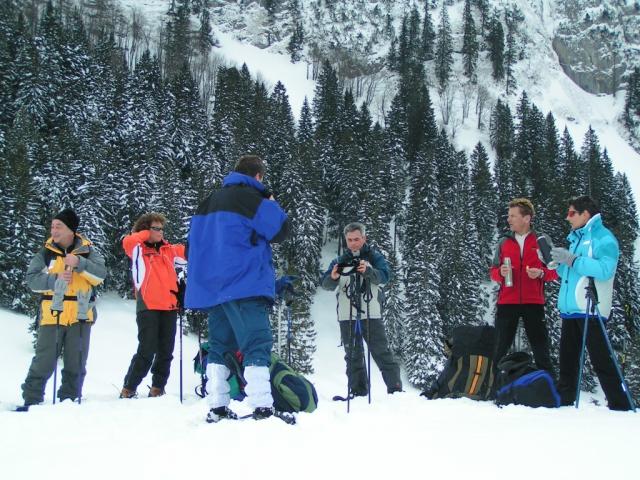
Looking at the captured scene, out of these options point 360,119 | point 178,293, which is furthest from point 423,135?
point 178,293

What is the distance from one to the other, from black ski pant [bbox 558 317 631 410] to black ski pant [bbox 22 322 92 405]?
5.19 meters

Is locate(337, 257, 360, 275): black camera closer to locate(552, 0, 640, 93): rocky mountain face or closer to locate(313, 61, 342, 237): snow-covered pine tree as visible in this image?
locate(313, 61, 342, 237): snow-covered pine tree

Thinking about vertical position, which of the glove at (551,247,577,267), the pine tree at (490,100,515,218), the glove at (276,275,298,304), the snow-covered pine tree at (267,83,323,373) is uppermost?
the pine tree at (490,100,515,218)

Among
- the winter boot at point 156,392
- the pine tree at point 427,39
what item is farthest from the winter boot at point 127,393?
the pine tree at point 427,39

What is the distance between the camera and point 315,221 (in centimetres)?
4166

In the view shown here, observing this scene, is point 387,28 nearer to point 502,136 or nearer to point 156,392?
point 502,136

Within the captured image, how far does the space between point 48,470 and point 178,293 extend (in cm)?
377

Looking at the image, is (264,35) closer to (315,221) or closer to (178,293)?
(315,221)

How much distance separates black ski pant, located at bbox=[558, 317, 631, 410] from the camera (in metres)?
4.78

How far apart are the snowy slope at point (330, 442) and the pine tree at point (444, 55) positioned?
9365 centimetres

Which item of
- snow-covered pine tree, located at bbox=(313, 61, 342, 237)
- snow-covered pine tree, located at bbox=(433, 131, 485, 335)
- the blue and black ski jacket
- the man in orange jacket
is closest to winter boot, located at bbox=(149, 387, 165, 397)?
the man in orange jacket

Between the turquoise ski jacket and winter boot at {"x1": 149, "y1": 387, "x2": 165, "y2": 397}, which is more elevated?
the turquoise ski jacket

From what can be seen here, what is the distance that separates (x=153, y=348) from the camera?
19.6ft

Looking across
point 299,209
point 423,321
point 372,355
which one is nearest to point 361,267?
point 372,355
